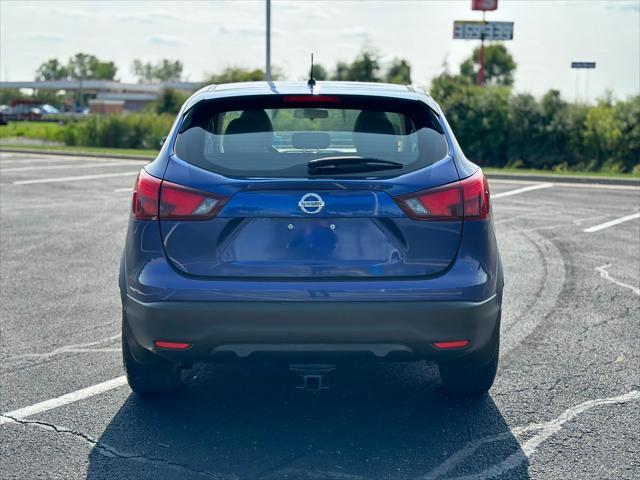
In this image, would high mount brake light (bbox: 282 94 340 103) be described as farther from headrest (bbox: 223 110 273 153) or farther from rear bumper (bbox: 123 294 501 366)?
rear bumper (bbox: 123 294 501 366)

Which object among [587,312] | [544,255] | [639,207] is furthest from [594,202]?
[587,312]

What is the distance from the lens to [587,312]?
732cm

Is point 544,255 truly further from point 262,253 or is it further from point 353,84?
point 262,253

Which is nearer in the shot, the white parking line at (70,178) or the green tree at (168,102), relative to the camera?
the white parking line at (70,178)

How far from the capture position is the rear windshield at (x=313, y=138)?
14.0ft

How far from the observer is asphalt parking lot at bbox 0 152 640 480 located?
13.5ft

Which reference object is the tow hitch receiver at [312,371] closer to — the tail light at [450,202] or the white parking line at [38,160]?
the tail light at [450,202]

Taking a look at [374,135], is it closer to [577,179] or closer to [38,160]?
[577,179]

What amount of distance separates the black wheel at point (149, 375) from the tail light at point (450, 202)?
1567mm

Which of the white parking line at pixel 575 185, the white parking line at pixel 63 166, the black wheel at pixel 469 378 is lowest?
the black wheel at pixel 469 378

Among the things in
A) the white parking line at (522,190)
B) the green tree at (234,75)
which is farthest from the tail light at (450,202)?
the green tree at (234,75)

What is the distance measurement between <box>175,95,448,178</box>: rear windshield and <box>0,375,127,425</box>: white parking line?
62.6 inches

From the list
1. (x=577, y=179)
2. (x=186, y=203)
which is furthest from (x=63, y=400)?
(x=577, y=179)

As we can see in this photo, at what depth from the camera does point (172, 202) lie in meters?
4.23
